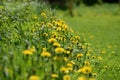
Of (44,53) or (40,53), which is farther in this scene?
(40,53)

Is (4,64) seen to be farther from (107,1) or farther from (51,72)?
(107,1)

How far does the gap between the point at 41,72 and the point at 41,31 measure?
269 centimetres

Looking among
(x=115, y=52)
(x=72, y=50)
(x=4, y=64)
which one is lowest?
(x=115, y=52)

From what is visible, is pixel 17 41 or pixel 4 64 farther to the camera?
pixel 17 41

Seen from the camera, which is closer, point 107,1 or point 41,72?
point 41,72

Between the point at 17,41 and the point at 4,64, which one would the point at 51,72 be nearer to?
the point at 4,64

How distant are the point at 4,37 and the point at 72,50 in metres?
1.31

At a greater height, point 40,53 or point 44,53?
point 44,53

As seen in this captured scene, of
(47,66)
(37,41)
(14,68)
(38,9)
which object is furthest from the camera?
(38,9)

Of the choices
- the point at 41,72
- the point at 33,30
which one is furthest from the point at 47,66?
the point at 33,30

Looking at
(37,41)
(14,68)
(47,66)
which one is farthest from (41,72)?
(37,41)

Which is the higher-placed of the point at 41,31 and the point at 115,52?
the point at 41,31

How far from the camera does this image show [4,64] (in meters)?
4.73

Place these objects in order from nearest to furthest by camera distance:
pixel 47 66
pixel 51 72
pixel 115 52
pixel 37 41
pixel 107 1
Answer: pixel 51 72 < pixel 47 66 < pixel 37 41 < pixel 115 52 < pixel 107 1
